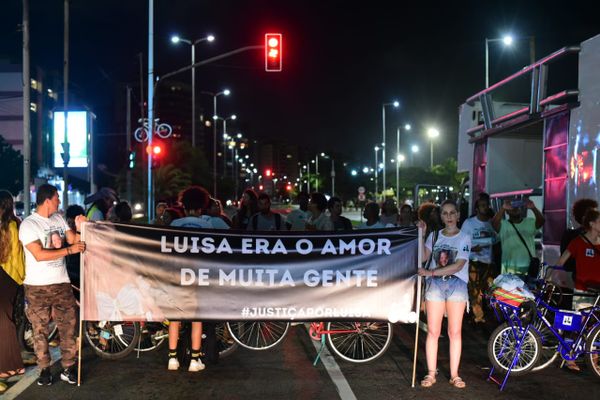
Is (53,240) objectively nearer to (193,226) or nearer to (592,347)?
(193,226)

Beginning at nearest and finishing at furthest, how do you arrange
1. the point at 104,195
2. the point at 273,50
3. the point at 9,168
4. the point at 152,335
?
the point at 152,335 → the point at 104,195 → the point at 273,50 → the point at 9,168

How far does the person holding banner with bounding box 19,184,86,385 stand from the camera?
6254mm

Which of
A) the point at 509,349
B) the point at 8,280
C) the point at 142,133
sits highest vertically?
the point at 142,133

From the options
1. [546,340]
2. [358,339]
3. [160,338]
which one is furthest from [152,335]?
[546,340]

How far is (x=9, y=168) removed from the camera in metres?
56.9

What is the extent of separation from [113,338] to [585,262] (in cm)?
522

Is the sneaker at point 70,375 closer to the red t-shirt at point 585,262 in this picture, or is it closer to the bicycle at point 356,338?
the bicycle at point 356,338

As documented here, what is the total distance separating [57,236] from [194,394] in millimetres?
2007

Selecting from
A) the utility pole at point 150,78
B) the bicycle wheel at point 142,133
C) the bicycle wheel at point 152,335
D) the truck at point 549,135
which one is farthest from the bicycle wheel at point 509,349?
the bicycle wheel at point 142,133

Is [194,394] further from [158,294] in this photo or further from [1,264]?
[1,264]

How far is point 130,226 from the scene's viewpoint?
663 centimetres

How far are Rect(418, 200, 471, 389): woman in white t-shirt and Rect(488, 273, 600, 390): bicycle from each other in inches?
22.6

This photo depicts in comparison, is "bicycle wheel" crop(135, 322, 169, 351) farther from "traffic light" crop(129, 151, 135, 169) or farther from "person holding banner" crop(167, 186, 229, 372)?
"traffic light" crop(129, 151, 135, 169)

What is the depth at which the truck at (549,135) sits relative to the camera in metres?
8.00
